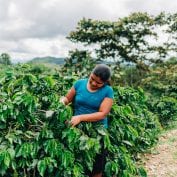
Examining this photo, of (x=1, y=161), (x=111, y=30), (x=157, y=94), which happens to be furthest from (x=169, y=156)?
(x=111, y=30)

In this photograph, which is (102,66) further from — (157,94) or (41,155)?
(157,94)

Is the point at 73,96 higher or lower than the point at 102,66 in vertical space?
lower

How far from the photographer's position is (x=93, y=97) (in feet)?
16.1

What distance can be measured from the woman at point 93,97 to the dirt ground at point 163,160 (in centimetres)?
216

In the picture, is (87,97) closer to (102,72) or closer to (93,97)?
(93,97)

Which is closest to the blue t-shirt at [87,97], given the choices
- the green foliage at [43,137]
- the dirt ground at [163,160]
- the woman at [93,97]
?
the woman at [93,97]

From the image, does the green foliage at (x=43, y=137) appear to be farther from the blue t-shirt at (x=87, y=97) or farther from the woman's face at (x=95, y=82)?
the woman's face at (x=95, y=82)

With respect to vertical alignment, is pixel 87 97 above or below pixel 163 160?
above

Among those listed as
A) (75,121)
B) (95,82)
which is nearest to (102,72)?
(95,82)

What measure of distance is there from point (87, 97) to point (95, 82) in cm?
24

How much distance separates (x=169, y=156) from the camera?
7816mm

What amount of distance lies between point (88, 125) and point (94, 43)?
19.6m

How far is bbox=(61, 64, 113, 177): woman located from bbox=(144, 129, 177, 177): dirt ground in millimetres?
2163

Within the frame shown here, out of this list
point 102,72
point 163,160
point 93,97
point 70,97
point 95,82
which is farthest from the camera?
point 163,160
